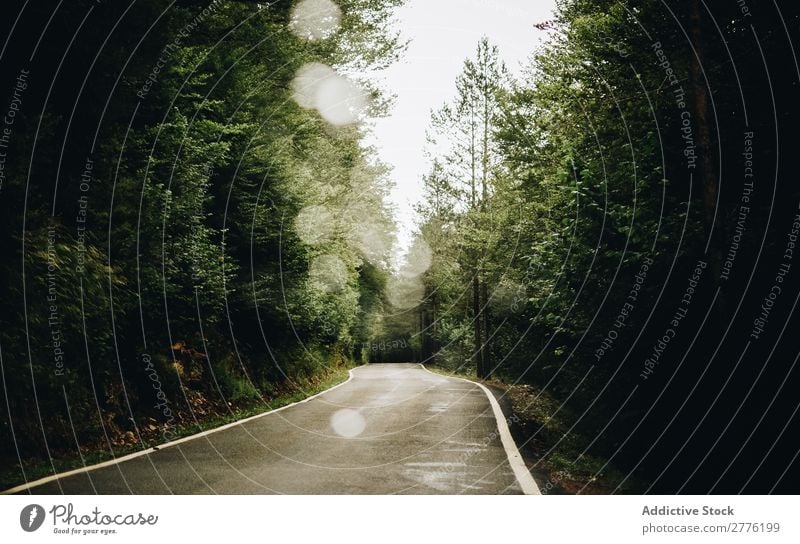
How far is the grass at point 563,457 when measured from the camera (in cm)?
693

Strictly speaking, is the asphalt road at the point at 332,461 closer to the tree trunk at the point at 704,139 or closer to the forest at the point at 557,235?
the forest at the point at 557,235

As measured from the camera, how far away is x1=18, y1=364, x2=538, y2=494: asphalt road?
6332mm

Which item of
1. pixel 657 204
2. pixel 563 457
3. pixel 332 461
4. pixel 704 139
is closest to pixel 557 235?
pixel 657 204

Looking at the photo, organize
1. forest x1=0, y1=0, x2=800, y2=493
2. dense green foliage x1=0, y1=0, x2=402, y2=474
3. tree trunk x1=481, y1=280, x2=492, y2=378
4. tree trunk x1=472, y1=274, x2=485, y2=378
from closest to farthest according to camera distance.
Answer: forest x1=0, y1=0, x2=800, y2=493
dense green foliage x1=0, y1=0, x2=402, y2=474
tree trunk x1=472, y1=274, x2=485, y2=378
tree trunk x1=481, y1=280, x2=492, y2=378

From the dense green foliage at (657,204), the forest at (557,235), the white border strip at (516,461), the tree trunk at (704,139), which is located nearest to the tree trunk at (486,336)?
→ the forest at (557,235)

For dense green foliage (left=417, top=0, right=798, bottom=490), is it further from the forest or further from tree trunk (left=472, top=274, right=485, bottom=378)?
tree trunk (left=472, top=274, right=485, bottom=378)

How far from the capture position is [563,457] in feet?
28.6

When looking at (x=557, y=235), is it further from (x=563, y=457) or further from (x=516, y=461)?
(x=516, y=461)

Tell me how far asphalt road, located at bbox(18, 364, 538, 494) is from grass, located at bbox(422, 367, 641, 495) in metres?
0.34

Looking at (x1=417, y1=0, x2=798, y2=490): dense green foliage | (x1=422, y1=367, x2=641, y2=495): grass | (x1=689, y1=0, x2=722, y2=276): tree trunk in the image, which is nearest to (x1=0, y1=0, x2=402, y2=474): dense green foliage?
(x1=422, y1=367, x2=641, y2=495): grass

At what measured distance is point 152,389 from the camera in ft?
37.0

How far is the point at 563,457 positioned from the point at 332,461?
136 inches

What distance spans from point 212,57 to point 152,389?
8.23 meters

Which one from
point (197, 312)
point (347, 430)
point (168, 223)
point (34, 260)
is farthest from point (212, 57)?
point (347, 430)
